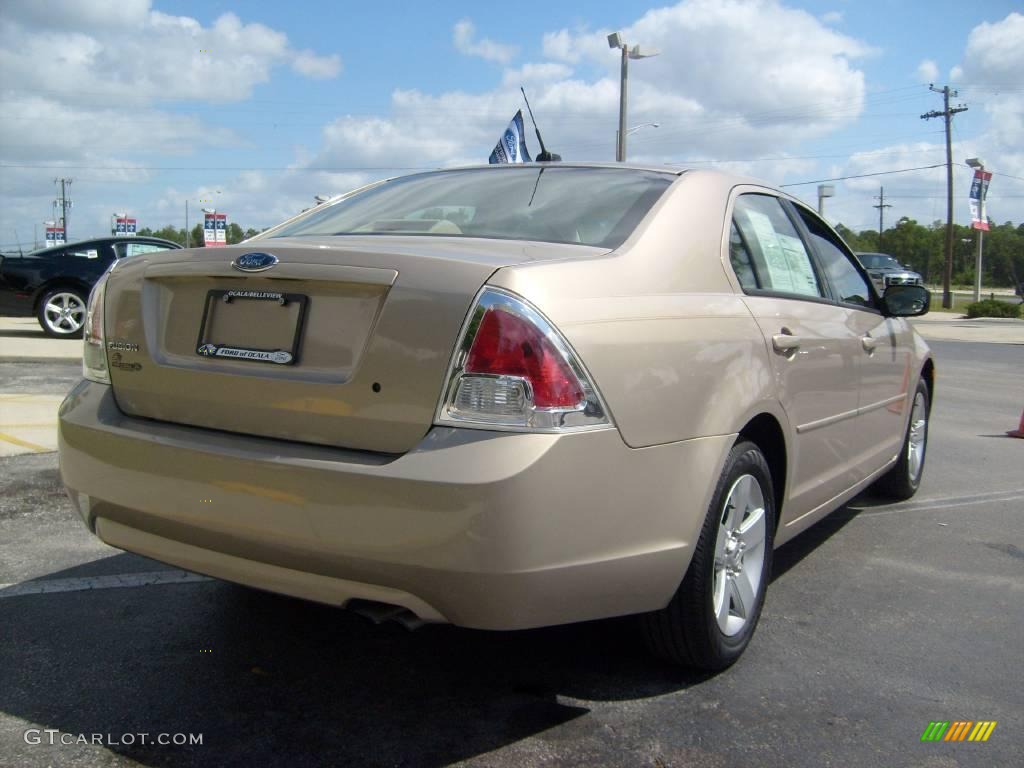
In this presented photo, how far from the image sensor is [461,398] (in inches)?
95.2

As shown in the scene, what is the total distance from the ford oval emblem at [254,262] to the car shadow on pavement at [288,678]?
3.98 feet

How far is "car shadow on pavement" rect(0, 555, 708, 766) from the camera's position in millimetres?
2613

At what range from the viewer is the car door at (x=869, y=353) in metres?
4.27

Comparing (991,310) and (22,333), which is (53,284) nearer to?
(22,333)

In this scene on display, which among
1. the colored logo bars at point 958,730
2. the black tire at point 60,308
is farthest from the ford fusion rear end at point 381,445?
the black tire at point 60,308

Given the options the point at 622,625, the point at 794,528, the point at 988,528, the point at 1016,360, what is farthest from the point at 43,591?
the point at 1016,360

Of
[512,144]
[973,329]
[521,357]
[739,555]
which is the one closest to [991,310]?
[973,329]

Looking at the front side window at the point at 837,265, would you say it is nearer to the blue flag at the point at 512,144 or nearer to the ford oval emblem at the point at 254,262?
the ford oval emblem at the point at 254,262

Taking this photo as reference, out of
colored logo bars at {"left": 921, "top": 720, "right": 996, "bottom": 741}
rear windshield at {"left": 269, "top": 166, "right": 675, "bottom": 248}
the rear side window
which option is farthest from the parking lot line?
colored logo bars at {"left": 921, "top": 720, "right": 996, "bottom": 741}

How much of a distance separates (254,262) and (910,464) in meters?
4.14

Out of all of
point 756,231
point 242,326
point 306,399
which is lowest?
point 306,399

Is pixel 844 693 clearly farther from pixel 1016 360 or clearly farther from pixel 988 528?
pixel 1016 360

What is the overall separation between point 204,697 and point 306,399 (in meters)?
0.96

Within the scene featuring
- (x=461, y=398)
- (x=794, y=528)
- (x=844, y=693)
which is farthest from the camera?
(x=794, y=528)
